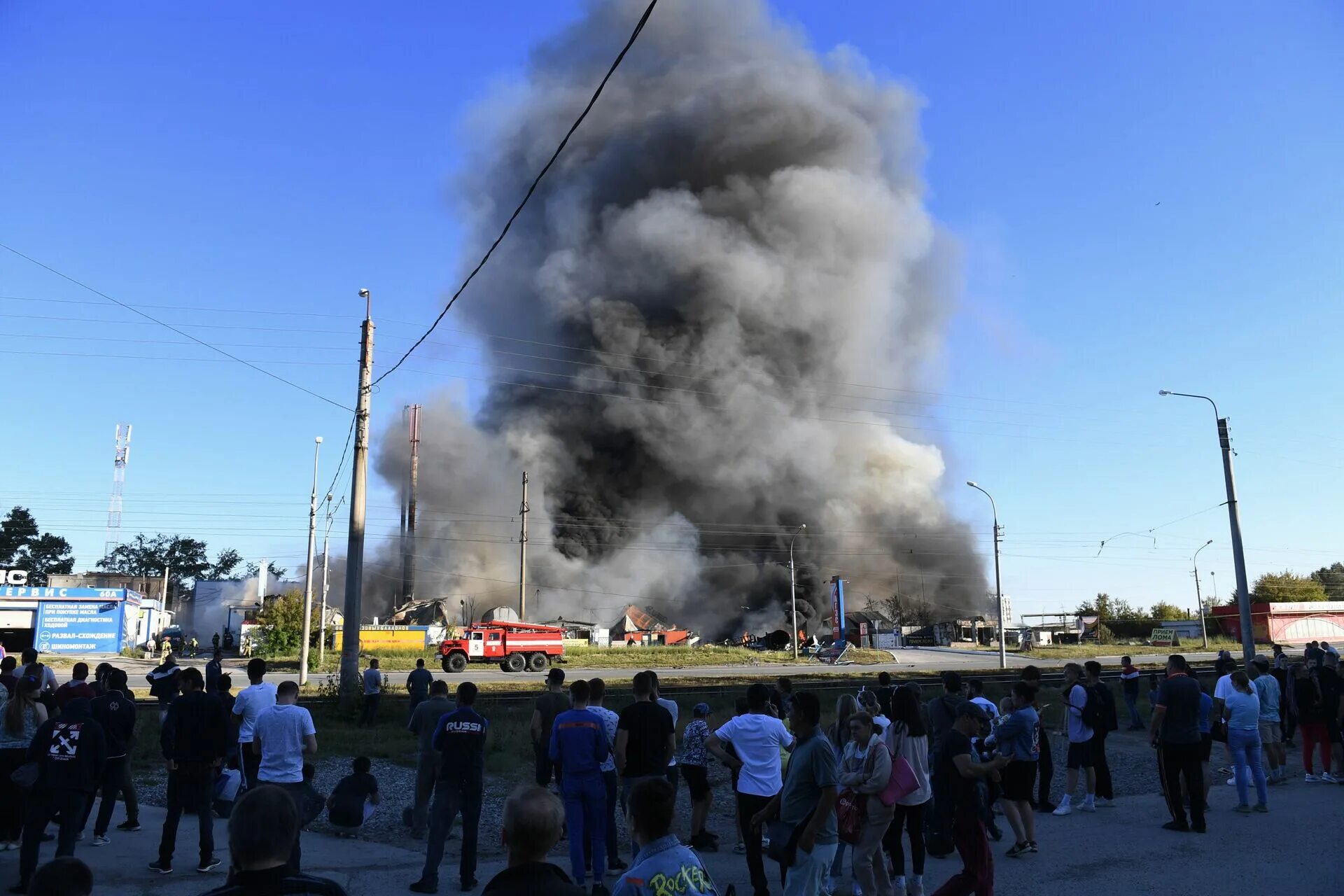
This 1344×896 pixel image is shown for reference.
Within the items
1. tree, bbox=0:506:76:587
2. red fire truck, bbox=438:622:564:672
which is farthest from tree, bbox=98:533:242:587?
red fire truck, bbox=438:622:564:672

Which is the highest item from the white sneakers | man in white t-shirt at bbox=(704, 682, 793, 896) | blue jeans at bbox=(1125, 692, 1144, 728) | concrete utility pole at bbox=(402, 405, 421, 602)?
concrete utility pole at bbox=(402, 405, 421, 602)

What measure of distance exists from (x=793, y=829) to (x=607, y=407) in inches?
2070

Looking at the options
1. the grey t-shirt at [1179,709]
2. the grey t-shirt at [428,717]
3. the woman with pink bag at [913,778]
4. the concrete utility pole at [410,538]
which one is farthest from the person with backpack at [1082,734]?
the concrete utility pole at [410,538]

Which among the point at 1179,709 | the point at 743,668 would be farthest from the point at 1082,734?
the point at 743,668

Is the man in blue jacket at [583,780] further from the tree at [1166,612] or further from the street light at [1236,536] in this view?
the tree at [1166,612]

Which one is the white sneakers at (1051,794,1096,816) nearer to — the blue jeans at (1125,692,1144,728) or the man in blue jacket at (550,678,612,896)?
the man in blue jacket at (550,678,612,896)

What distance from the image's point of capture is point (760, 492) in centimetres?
6259

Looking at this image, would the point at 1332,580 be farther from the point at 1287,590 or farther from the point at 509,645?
the point at 509,645

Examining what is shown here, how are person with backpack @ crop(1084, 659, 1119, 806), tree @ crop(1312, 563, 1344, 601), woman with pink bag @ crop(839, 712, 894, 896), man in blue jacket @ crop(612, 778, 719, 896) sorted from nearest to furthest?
man in blue jacket @ crop(612, 778, 719, 896) → woman with pink bag @ crop(839, 712, 894, 896) → person with backpack @ crop(1084, 659, 1119, 806) → tree @ crop(1312, 563, 1344, 601)

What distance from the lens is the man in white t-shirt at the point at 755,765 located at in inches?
242

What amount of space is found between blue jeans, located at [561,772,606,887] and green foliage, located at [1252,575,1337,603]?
3292 inches

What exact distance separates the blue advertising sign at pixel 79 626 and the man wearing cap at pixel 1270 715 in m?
43.9

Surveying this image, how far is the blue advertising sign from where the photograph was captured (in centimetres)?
4019

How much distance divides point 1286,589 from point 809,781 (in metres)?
90.1
